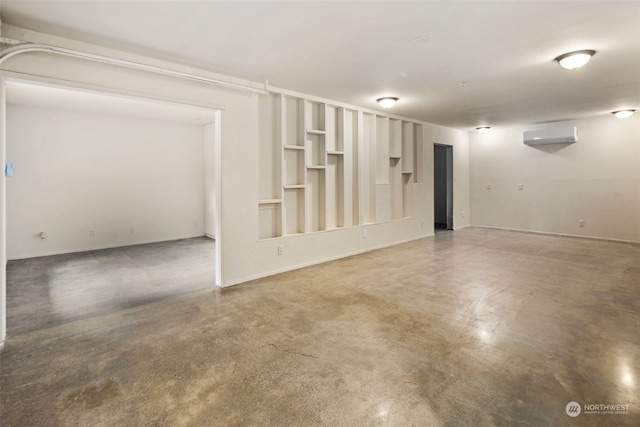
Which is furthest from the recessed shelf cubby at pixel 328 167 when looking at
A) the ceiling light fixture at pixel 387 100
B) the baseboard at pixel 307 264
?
the ceiling light fixture at pixel 387 100

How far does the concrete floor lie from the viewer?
1850 millimetres

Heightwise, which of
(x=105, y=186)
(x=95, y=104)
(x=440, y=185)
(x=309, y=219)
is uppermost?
(x=95, y=104)

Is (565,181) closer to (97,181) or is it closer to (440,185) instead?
(440,185)

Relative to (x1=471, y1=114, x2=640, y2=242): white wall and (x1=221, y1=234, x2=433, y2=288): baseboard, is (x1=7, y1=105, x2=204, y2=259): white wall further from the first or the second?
(x1=471, y1=114, x2=640, y2=242): white wall

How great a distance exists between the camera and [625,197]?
6.62 metres

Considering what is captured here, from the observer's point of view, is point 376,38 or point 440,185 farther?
point 440,185

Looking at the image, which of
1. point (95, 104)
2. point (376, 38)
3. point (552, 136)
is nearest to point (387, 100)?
point (376, 38)

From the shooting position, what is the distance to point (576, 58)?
330 centimetres

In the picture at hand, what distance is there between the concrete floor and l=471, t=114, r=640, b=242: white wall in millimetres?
2744

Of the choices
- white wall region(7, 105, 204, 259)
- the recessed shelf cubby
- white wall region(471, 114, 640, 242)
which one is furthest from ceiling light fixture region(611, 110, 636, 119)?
white wall region(7, 105, 204, 259)

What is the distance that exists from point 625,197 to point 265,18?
798cm

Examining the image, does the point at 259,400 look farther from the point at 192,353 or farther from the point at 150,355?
the point at 150,355

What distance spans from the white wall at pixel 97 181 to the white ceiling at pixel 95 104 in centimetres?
33

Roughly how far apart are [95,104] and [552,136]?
920 centimetres
